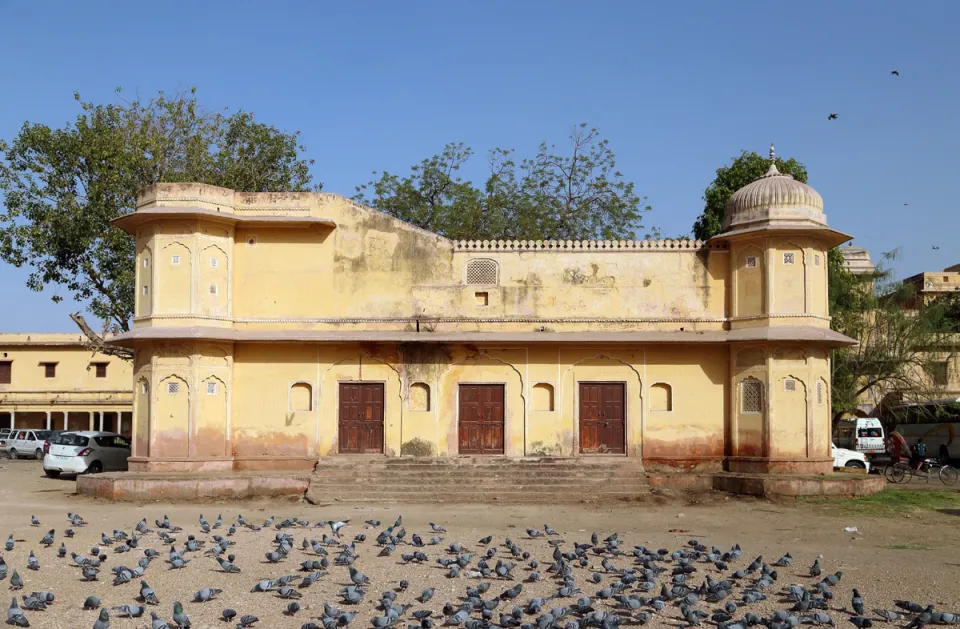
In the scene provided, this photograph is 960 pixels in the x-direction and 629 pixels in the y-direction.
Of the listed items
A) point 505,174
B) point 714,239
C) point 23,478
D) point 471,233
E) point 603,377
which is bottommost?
point 23,478

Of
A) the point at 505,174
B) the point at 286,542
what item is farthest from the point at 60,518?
the point at 505,174

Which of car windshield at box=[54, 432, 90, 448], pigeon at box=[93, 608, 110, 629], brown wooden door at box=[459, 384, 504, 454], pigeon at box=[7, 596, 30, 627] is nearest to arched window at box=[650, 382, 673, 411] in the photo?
brown wooden door at box=[459, 384, 504, 454]

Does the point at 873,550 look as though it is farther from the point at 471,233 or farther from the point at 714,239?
the point at 471,233

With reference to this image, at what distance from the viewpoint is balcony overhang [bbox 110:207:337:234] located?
19.8 meters

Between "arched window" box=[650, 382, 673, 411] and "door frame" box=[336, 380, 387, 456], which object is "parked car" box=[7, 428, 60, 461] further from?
"arched window" box=[650, 382, 673, 411]

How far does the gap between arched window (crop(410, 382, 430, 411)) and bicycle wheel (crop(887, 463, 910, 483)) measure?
11546 mm

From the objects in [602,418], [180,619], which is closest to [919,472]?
[602,418]

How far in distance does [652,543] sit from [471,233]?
24.3 metres

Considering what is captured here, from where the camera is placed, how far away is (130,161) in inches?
1057

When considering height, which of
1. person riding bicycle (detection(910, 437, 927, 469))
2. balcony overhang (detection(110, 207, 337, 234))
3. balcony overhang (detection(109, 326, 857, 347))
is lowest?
person riding bicycle (detection(910, 437, 927, 469))

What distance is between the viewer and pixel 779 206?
66.1 feet

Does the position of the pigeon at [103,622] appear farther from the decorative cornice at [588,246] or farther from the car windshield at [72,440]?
the car windshield at [72,440]

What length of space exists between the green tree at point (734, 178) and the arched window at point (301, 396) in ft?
52.6

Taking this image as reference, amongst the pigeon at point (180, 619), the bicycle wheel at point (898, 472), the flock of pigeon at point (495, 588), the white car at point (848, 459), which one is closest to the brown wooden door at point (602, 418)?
the white car at point (848, 459)
